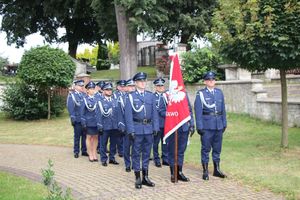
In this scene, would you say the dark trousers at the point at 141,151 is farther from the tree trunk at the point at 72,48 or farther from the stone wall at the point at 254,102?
the tree trunk at the point at 72,48

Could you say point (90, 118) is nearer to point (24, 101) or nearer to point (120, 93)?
point (120, 93)

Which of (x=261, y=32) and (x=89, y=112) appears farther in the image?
(x=89, y=112)

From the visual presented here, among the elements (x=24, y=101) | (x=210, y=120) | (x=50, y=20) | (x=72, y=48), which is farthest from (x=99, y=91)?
(x=72, y=48)

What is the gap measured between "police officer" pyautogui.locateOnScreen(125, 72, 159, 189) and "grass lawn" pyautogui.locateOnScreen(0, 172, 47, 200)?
1724 mm

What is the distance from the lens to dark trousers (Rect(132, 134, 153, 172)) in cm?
922

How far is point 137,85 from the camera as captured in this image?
31.2 feet

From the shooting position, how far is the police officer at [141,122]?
9242 mm

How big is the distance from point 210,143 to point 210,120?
0.45m

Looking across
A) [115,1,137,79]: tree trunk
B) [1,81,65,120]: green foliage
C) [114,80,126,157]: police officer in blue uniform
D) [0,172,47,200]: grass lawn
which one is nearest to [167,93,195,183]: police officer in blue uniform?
[114,80,126,157]: police officer in blue uniform

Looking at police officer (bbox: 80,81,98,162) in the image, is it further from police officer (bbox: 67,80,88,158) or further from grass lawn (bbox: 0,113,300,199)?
grass lawn (bbox: 0,113,300,199)

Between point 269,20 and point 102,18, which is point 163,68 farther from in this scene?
point 269,20

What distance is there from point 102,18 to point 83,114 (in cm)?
1421

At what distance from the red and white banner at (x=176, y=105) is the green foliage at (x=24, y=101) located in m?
12.6

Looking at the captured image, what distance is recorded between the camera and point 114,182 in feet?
31.4
